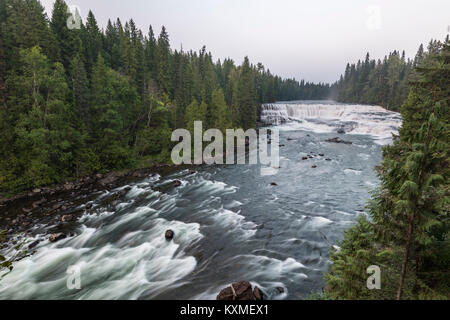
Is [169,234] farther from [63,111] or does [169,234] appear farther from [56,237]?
[63,111]

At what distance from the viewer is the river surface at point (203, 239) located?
400 inches

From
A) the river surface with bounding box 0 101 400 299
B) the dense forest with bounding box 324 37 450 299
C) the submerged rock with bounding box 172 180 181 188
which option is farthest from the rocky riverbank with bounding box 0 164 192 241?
the dense forest with bounding box 324 37 450 299

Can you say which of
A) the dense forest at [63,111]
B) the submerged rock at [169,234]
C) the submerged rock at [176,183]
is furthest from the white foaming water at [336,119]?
the submerged rock at [169,234]

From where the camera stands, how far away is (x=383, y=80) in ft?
289

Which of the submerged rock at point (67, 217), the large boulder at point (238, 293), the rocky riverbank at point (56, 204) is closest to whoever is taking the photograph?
the large boulder at point (238, 293)

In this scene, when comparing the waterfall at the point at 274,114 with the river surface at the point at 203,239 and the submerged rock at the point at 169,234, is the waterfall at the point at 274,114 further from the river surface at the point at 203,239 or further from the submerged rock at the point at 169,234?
the submerged rock at the point at 169,234

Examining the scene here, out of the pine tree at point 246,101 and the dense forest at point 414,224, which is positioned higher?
the pine tree at point 246,101

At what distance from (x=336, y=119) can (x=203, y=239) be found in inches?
2764

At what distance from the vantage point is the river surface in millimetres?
10148

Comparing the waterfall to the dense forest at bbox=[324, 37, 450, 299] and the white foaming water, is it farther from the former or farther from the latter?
the dense forest at bbox=[324, 37, 450, 299]

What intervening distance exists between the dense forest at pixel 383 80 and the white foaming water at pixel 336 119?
10.2 meters

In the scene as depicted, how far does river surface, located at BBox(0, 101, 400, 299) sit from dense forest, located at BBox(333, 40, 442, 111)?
66679 millimetres

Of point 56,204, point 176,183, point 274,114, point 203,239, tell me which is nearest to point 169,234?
point 203,239

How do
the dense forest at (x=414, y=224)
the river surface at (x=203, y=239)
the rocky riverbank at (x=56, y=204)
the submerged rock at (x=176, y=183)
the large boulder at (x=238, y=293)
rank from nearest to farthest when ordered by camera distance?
the dense forest at (x=414, y=224), the large boulder at (x=238, y=293), the river surface at (x=203, y=239), the rocky riverbank at (x=56, y=204), the submerged rock at (x=176, y=183)
